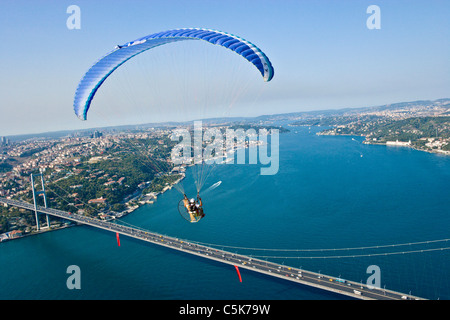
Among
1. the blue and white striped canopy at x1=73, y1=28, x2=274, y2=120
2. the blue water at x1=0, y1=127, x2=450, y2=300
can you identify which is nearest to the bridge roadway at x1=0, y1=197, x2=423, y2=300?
the blue water at x1=0, y1=127, x2=450, y2=300

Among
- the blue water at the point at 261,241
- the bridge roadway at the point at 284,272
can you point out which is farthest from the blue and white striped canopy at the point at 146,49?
the blue water at the point at 261,241

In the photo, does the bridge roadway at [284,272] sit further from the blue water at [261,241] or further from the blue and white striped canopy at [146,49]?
the blue and white striped canopy at [146,49]

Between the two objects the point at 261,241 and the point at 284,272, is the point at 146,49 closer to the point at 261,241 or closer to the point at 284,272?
the point at 284,272

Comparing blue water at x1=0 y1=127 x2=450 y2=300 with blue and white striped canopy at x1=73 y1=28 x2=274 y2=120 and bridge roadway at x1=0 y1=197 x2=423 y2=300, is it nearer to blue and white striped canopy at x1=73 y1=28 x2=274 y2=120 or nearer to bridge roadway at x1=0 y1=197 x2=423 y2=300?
bridge roadway at x1=0 y1=197 x2=423 y2=300

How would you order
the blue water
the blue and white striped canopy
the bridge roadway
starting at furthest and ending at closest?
the blue water, the bridge roadway, the blue and white striped canopy

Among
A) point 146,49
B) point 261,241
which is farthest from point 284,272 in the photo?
point 146,49

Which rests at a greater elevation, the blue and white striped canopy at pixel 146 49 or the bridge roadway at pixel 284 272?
the blue and white striped canopy at pixel 146 49
